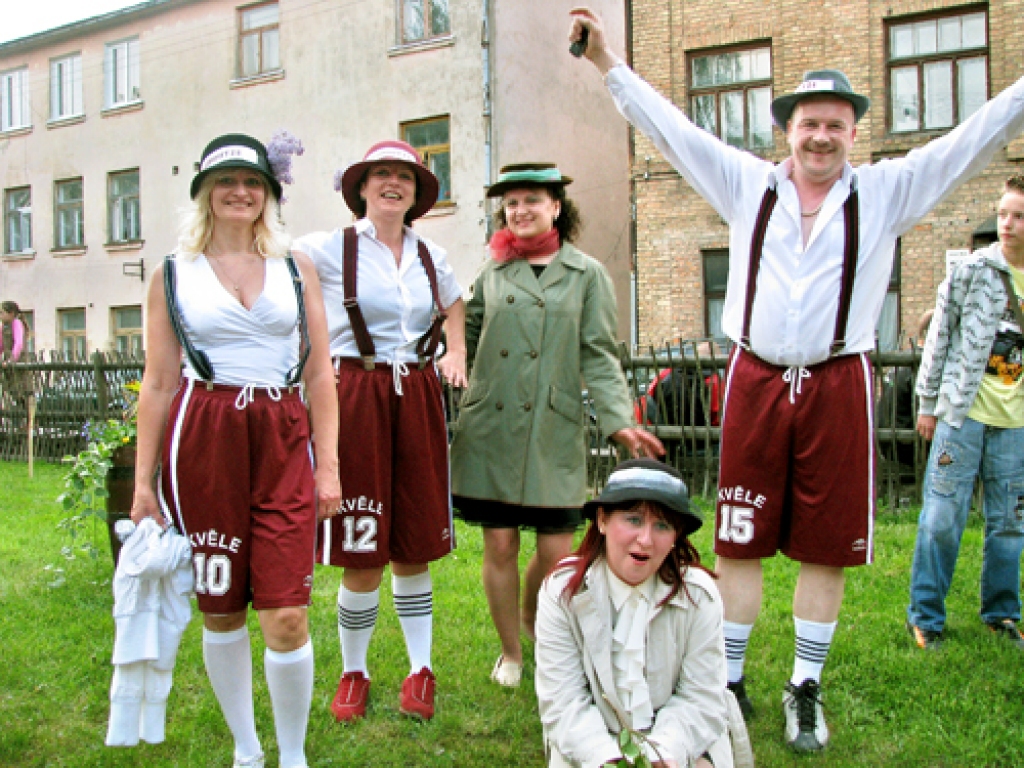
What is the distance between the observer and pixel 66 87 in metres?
24.7

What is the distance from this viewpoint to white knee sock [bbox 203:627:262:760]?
3.00 meters

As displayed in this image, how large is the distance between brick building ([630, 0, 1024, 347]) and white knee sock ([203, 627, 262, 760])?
13.3 meters

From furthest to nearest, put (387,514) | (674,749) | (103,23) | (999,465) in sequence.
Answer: (103,23) < (999,465) < (387,514) < (674,749)

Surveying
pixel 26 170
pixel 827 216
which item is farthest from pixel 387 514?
pixel 26 170

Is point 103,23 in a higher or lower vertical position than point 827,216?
higher

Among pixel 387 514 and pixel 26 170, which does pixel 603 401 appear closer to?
pixel 387 514

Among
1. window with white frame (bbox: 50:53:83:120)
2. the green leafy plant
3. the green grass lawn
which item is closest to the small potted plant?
the green leafy plant

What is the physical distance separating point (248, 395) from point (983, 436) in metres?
3.25

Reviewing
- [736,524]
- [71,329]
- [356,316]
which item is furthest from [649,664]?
[71,329]

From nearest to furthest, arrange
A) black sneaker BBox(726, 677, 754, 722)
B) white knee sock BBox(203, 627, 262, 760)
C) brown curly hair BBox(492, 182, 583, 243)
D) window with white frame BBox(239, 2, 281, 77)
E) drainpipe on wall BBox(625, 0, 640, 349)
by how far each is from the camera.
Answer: white knee sock BBox(203, 627, 262, 760) < black sneaker BBox(726, 677, 754, 722) < brown curly hair BBox(492, 182, 583, 243) < drainpipe on wall BBox(625, 0, 640, 349) < window with white frame BBox(239, 2, 281, 77)

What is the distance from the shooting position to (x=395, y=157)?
3.61 meters

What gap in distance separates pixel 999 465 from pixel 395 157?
3.00m

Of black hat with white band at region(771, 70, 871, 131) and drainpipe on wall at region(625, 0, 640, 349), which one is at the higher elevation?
drainpipe on wall at region(625, 0, 640, 349)

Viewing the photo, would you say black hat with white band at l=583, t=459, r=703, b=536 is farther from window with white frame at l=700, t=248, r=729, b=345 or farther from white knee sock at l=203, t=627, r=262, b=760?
window with white frame at l=700, t=248, r=729, b=345
